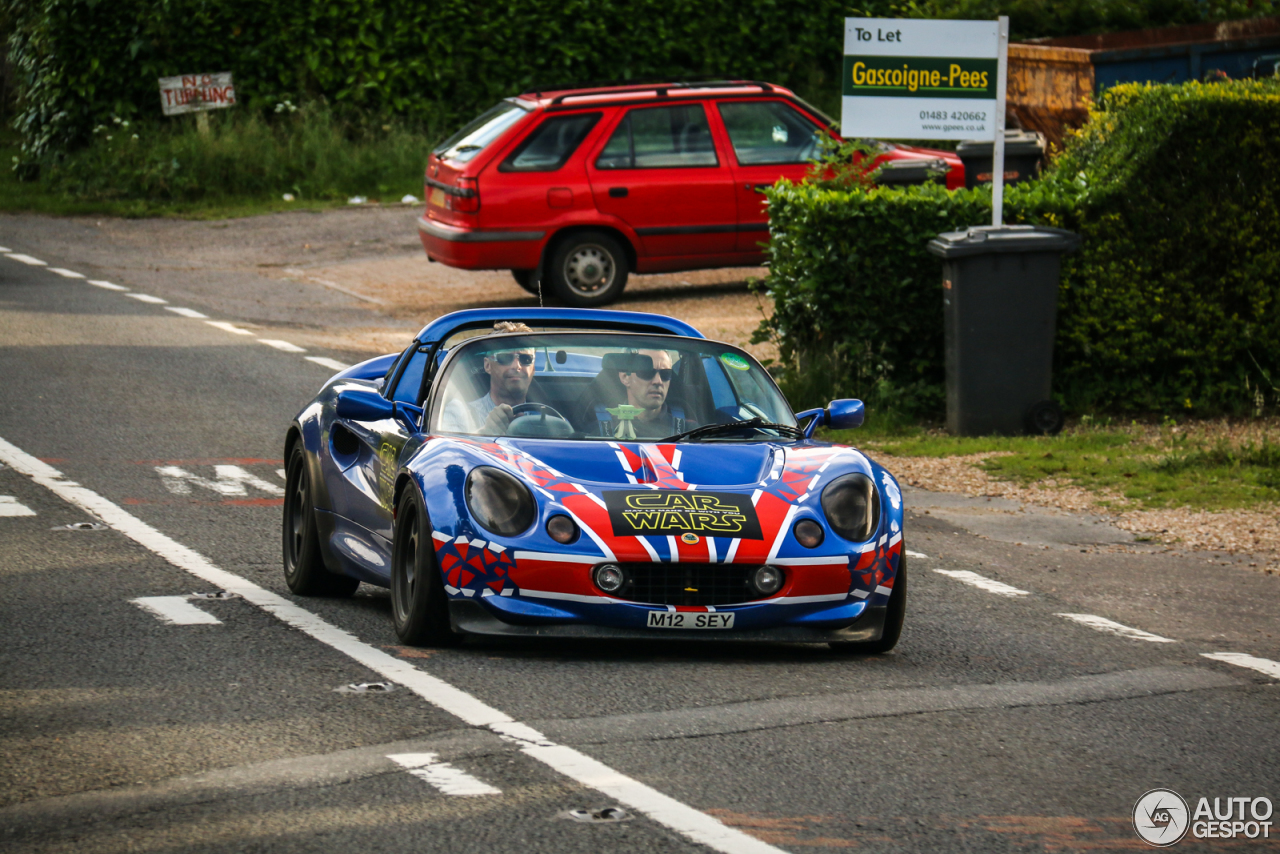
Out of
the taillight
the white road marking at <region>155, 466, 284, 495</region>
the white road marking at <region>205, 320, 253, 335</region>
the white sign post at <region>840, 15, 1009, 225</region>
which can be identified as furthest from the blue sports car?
the taillight

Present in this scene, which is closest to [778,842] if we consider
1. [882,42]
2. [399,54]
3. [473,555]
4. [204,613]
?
[473,555]

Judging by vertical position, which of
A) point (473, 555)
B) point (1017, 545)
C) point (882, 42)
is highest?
point (882, 42)

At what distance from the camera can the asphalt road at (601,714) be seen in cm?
443

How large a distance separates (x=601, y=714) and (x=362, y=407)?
6.52 feet

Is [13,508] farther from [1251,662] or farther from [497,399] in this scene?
[1251,662]

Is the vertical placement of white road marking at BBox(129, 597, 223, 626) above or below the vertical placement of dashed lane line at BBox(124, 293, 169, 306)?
below

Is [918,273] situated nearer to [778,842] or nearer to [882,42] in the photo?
[882,42]

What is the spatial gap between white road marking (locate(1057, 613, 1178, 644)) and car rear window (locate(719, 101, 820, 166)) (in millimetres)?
10725

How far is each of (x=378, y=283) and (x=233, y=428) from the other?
7.76m

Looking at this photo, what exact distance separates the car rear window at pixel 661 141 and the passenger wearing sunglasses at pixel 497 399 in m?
10.4

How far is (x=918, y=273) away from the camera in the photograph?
1250 cm

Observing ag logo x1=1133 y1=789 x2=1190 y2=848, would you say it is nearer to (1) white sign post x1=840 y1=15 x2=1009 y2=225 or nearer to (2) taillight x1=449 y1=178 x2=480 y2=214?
(1) white sign post x1=840 y1=15 x2=1009 y2=225

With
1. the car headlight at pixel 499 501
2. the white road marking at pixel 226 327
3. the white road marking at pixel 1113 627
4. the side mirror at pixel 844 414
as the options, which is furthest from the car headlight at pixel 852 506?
the white road marking at pixel 226 327

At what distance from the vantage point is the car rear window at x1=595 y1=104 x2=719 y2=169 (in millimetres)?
17344
